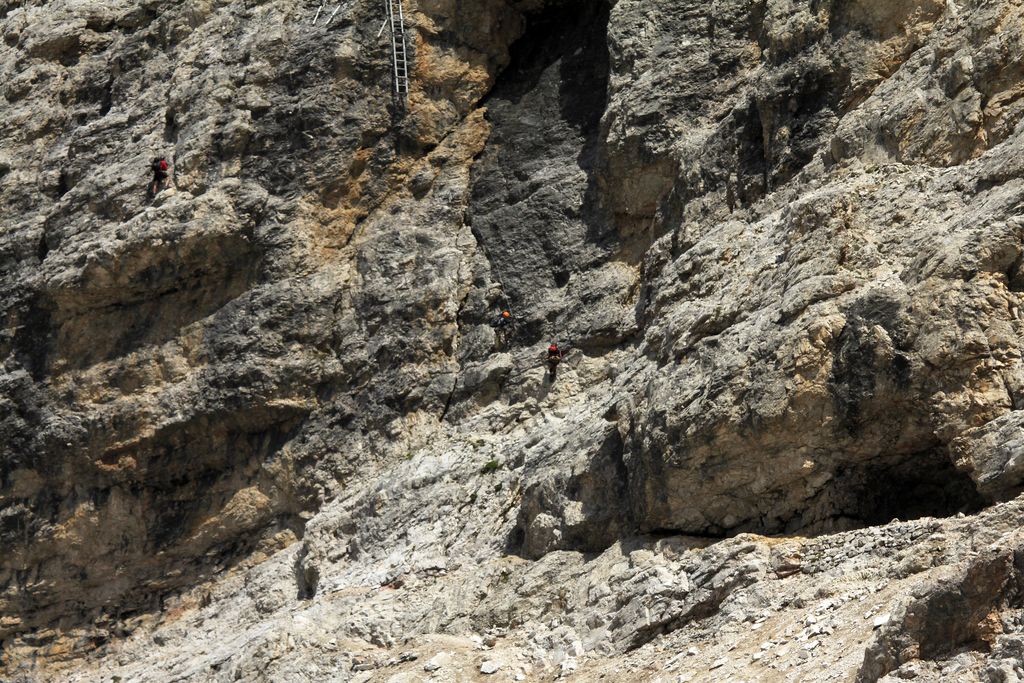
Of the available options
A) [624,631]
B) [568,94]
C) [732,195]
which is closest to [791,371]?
[624,631]

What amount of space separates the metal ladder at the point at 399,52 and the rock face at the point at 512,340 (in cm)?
28

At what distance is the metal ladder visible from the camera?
25766 mm

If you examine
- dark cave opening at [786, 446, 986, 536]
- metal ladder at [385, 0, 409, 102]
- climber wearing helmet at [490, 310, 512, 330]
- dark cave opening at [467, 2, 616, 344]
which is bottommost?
dark cave opening at [786, 446, 986, 536]

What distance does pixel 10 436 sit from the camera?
2552 cm

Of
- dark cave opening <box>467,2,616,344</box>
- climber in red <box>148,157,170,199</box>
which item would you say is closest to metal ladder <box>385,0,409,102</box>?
dark cave opening <box>467,2,616,344</box>

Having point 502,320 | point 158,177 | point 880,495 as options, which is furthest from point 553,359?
point 158,177

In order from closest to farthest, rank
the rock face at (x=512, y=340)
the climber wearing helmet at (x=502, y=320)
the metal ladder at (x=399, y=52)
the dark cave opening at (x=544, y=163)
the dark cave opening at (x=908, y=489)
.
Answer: the rock face at (x=512, y=340) < the dark cave opening at (x=908, y=489) < the climber wearing helmet at (x=502, y=320) < the dark cave opening at (x=544, y=163) < the metal ladder at (x=399, y=52)

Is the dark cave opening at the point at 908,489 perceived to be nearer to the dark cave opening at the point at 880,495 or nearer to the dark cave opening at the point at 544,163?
the dark cave opening at the point at 880,495

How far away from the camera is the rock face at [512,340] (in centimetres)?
1605

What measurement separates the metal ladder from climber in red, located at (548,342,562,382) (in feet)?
19.1

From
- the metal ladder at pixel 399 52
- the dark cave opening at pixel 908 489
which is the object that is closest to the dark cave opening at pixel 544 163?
the metal ladder at pixel 399 52

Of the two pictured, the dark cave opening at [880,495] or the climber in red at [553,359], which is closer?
the dark cave opening at [880,495]

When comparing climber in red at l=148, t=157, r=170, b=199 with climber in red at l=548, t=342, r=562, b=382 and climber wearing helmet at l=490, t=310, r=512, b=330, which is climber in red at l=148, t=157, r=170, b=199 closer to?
climber wearing helmet at l=490, t=310, r=512, b=330

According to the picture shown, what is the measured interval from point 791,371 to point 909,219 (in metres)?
2.33
